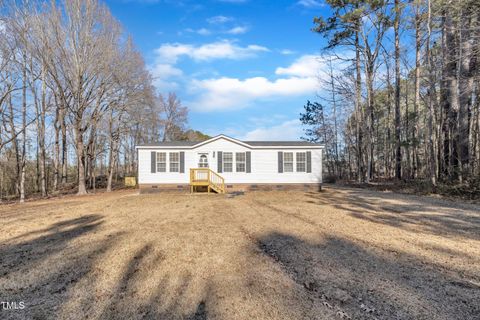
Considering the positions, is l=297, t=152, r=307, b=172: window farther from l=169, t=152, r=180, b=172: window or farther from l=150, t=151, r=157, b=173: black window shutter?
l=150, t=151, r=157, b=173: black window shutter

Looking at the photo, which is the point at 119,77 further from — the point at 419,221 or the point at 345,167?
the point at 345,167

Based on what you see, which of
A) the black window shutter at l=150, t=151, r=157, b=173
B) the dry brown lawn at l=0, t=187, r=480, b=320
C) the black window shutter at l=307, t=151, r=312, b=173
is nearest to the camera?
the dry brown lawn at l=0, t=187, r=480, b=320

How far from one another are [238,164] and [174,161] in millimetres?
4101

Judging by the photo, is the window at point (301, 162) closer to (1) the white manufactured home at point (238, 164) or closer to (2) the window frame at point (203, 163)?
(1) the white manufactured home at point (238, 164)

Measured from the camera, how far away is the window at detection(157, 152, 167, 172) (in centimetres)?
1548

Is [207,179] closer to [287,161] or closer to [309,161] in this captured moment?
[287,161]

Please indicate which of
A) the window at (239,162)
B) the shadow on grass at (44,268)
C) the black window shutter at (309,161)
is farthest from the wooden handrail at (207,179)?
the shadow on grass at (44,268)

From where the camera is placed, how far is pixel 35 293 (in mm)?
3312

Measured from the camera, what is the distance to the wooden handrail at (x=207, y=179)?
14289 mm

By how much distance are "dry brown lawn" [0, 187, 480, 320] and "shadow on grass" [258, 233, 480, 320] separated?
0.6 inches

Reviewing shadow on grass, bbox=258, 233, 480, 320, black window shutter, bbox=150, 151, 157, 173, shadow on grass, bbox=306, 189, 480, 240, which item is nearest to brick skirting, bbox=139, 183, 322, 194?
black window shutter, bbox=150, 151, 157, 173

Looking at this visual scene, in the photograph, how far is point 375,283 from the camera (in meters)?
3.31

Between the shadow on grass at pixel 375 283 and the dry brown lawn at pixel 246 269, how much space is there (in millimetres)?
14

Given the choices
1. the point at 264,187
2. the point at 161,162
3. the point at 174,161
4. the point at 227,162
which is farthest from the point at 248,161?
the point at 161,162
